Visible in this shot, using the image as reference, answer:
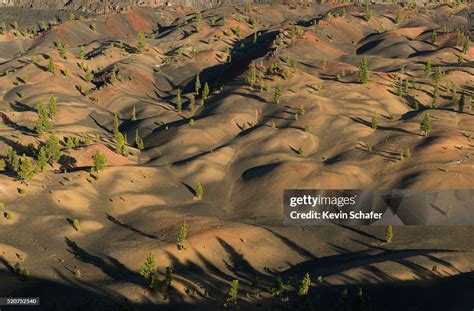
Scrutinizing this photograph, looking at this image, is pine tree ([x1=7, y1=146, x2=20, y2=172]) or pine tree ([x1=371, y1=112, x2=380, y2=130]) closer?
pine tree ([x1=7, y1=146, x2=20, y2=172])

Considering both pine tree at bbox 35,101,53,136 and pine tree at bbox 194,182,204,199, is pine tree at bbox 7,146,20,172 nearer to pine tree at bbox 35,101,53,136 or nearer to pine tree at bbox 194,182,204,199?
pine tree at bbox 35,101,53,136

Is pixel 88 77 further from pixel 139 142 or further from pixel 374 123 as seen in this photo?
pixel 374 123

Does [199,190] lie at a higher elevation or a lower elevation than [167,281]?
higher

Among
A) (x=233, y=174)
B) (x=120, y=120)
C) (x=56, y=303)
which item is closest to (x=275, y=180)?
(x=233, y=174)

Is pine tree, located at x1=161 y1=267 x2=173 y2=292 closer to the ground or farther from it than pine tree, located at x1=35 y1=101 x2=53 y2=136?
closer to the ground

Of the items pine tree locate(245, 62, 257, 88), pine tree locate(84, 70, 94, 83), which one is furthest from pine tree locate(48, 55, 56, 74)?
pine tree locate(245, 62, 257, 88)

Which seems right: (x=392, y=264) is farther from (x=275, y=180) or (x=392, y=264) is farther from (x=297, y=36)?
(x=297, y=36)

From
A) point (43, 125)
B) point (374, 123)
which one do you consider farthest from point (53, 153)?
point (374, 123)

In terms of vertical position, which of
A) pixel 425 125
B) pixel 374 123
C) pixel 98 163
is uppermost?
Result: pixel 374 123

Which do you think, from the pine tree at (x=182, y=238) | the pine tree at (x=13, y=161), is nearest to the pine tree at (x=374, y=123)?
the pine tree at (x=182, y=238)

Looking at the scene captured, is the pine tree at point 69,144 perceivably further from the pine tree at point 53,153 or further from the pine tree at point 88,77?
the pine tree at point 88,77

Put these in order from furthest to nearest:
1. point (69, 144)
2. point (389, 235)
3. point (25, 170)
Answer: point (69, 144), point (25, 170), point (389, 235)
